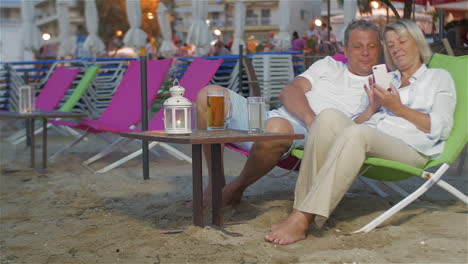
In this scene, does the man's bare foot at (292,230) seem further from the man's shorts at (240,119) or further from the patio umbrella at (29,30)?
the patio umbrella at (29,30)

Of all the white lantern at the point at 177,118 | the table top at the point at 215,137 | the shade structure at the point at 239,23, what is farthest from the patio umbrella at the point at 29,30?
the table top at the point at 215,137

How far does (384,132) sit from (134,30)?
896 cm

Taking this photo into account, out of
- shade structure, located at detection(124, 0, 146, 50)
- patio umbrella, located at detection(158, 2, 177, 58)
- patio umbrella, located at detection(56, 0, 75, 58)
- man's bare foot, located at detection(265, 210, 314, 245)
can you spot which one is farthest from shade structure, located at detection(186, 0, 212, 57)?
man's bare foot, located at detection(265, 210, 314, 245)

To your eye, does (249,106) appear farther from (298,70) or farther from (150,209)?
(298,70)

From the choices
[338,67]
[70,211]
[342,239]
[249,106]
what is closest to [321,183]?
[342,239]

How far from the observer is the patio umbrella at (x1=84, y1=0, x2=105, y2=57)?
12.0 meters

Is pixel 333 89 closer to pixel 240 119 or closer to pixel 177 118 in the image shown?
pixel 240 119

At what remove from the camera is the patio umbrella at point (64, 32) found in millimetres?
13195

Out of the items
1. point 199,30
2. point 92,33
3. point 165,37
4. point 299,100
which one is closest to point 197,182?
point 299,100

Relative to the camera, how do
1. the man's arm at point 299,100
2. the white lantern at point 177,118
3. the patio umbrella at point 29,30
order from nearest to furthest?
the white lantern at point 177,118 < the man's arm at point 299,100 < the patio umbrella at point 29,30

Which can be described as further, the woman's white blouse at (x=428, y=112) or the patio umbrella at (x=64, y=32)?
the patio umbrella at (x=64, y=32)

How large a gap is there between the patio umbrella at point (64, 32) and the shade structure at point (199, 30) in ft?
12.7

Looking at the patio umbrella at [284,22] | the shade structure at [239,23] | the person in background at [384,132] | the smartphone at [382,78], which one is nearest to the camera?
the person in background at [384,132]

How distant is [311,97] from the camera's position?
3.77m
